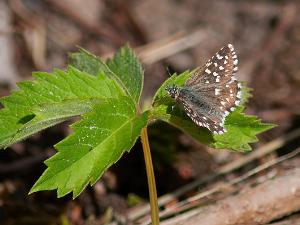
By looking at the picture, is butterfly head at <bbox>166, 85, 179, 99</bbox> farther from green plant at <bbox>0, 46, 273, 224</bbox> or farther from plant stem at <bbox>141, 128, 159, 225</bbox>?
plant stem at <bbox>141, 128, 159, 225</bbox>

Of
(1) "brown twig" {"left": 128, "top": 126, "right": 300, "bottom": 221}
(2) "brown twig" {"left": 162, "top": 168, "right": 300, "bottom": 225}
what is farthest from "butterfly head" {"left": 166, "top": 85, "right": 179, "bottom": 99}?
(1) "brown twig" {"left": 128, "top": 126, "right": 300, "bottom": 221}

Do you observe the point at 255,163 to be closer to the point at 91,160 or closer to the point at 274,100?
the point at 274,100

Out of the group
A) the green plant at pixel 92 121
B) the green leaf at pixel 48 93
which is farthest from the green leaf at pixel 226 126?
the green leaf at pixel 48 93

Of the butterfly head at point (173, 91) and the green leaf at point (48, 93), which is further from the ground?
the green leaf at point (48, 93)

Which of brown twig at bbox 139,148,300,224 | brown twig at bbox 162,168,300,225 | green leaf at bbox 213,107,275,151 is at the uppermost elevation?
brown twig at bbox 139,148,300,224

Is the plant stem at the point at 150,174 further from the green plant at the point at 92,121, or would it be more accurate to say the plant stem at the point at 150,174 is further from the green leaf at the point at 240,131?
the green leaf at the point at 240,131

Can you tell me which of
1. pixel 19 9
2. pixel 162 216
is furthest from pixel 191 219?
pixel 19 9
